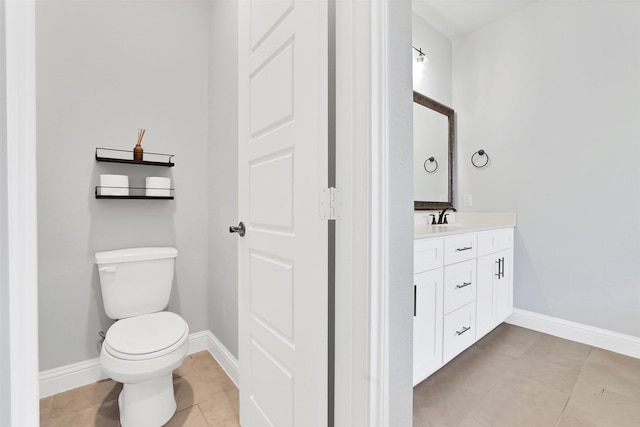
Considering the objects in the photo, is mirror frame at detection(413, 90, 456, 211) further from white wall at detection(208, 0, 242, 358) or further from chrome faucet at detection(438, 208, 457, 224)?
white wall at detection(208, 0, 242, 358)

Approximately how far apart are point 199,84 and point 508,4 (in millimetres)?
2556

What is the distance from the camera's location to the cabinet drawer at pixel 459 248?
5.22 ft

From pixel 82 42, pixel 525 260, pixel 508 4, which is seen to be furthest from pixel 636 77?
pixel 82 42

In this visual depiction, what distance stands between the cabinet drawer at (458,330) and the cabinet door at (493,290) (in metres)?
0.10

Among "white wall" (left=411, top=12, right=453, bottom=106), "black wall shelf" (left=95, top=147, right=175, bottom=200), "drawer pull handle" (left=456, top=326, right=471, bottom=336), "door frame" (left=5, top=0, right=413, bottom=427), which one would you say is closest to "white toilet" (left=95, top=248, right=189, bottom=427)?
"black wall shelf" (left=95, top=147, right=175, bottom=200)

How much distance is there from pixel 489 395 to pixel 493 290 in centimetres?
76

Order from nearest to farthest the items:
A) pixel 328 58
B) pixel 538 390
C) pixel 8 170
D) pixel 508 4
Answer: pixel 8 170 < pixel 328 58 < pixel 538 390 < pixel 508 4

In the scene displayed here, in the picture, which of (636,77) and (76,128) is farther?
(636,77)

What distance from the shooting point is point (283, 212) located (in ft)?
3.31

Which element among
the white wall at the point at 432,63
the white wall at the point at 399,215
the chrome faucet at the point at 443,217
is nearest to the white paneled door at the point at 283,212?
the white wall at the point at 399,215

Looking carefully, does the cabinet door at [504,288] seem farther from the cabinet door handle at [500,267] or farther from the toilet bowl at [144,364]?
the toilet bowl at [144,364]

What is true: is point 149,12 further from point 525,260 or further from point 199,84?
point 525,260

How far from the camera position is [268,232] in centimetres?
110

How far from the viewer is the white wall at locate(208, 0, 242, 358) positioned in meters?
1.69
